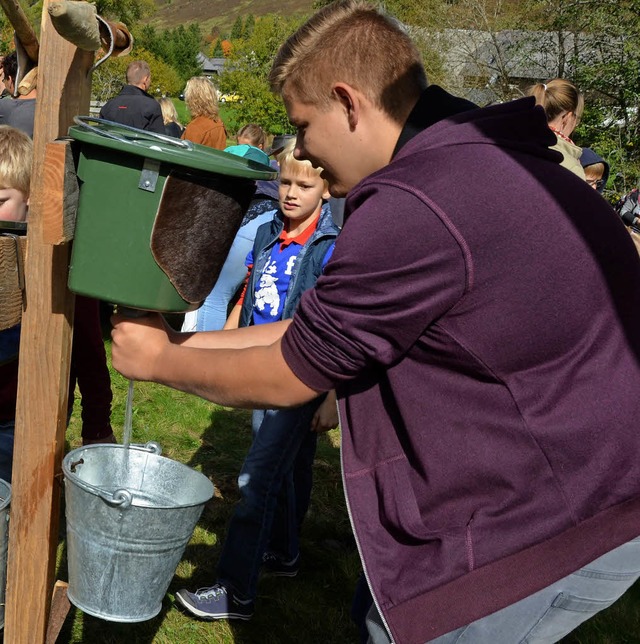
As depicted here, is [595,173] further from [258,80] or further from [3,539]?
[258,80]

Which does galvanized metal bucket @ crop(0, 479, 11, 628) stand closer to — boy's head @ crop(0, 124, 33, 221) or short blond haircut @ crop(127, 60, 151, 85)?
boy's head @ crop(0, 124, 33, 221)

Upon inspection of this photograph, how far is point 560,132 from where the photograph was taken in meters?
4.83

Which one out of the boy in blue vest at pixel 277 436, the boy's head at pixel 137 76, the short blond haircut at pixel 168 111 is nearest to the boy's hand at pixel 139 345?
the boy in blue vest at pixel 277 436

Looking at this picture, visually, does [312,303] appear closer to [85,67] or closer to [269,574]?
[85,67]

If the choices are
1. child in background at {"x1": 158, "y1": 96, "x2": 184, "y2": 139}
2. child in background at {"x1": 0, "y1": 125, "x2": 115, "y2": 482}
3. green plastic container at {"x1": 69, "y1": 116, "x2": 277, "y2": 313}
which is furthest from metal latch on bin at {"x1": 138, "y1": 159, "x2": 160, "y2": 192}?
child in background at {"x1": 158, "y1": 96, "x2": 184, "y2": 139}

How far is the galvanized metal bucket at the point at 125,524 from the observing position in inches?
80.7

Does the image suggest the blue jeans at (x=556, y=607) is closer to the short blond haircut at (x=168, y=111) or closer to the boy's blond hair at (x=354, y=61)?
the boy's blond hair at (x=354, y=61)

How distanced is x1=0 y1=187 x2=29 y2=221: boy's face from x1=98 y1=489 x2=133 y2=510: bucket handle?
45.3 inches

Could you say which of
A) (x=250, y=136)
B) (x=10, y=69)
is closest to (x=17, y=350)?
(x=10, y=69)

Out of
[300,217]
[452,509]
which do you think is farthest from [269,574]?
[452,509]

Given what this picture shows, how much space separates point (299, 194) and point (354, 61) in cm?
183

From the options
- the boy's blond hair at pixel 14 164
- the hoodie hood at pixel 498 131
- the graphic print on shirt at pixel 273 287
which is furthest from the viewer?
the graphic print on shirt at pixel 273 287

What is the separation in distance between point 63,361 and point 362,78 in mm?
1042

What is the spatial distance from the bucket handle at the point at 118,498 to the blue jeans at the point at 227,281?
3.81 m
